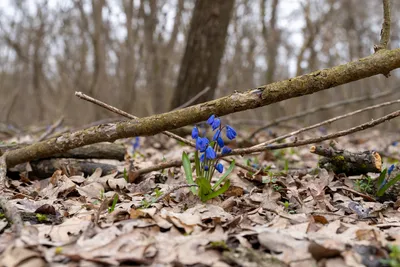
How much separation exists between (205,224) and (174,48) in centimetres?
1299

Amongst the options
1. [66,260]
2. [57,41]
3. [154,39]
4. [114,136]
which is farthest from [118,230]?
[57,41]

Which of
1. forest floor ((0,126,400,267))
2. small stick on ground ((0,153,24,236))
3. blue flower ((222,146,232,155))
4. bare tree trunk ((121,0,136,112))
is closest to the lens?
forest floor ((0,126,400,267))

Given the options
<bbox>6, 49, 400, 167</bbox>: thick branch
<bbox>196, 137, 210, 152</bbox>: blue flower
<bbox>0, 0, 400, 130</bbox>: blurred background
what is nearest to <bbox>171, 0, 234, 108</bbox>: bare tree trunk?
<bbox>0, 0, 400, 130</bbox>: blurred background

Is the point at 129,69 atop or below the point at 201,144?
atop

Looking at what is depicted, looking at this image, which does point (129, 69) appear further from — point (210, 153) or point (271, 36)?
point (210, 153)

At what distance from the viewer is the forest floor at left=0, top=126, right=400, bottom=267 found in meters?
1.68

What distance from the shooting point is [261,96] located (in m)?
2.43

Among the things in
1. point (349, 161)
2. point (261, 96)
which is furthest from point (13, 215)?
point (349, 161)

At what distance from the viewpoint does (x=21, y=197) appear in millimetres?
2730

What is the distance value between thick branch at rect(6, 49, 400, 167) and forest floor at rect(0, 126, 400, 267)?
477 mm

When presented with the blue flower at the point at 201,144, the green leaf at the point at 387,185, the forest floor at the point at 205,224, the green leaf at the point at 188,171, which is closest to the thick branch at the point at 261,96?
the blue flower at the point at 201,144

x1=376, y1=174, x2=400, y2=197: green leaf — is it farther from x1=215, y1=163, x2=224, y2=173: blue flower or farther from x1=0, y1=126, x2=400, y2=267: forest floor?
x1=215, y1=163, x2=224, y2=173: blue flower

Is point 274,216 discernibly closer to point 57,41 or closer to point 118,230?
point 118,230

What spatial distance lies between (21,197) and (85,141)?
1.95 feet
